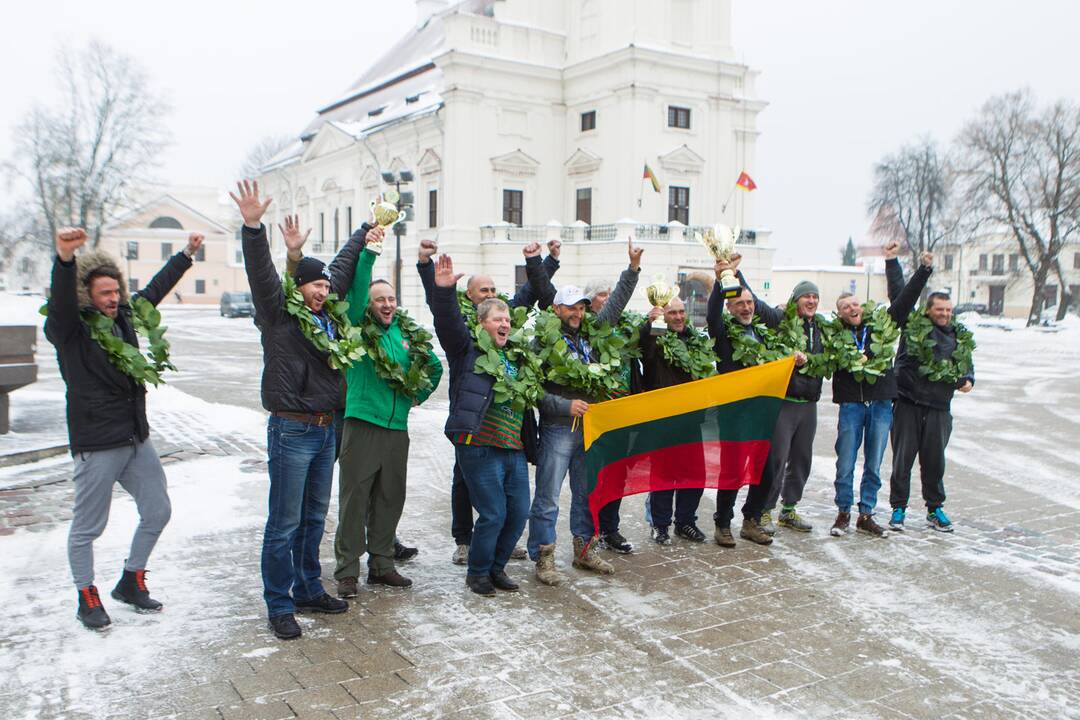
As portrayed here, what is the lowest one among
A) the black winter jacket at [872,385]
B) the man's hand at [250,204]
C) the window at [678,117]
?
the black winter jacket at [872,385]

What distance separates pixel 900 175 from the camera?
66.2m

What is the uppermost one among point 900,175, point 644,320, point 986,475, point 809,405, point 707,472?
point 900,175

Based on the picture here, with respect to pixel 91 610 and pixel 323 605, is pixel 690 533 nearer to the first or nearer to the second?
pixel 323 605

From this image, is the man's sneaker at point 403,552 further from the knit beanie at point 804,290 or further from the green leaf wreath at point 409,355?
the knit beanie at point 804,290

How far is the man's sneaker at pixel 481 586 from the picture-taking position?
5.86m

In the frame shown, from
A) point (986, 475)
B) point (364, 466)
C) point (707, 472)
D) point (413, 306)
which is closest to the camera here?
point (364, 466)

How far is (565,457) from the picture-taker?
6.34 m

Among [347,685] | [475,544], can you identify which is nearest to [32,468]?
[475,544]

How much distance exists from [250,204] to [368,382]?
1.48m

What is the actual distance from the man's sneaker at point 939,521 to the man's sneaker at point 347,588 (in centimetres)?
511

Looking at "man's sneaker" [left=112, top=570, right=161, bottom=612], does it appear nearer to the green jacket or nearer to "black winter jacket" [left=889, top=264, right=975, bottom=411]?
the green jacket

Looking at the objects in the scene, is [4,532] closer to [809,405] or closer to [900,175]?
[809,405]

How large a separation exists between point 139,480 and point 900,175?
69.3 m

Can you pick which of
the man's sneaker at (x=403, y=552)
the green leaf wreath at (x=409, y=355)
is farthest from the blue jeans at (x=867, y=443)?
the green leaf wreath at (x=409, y=355)
